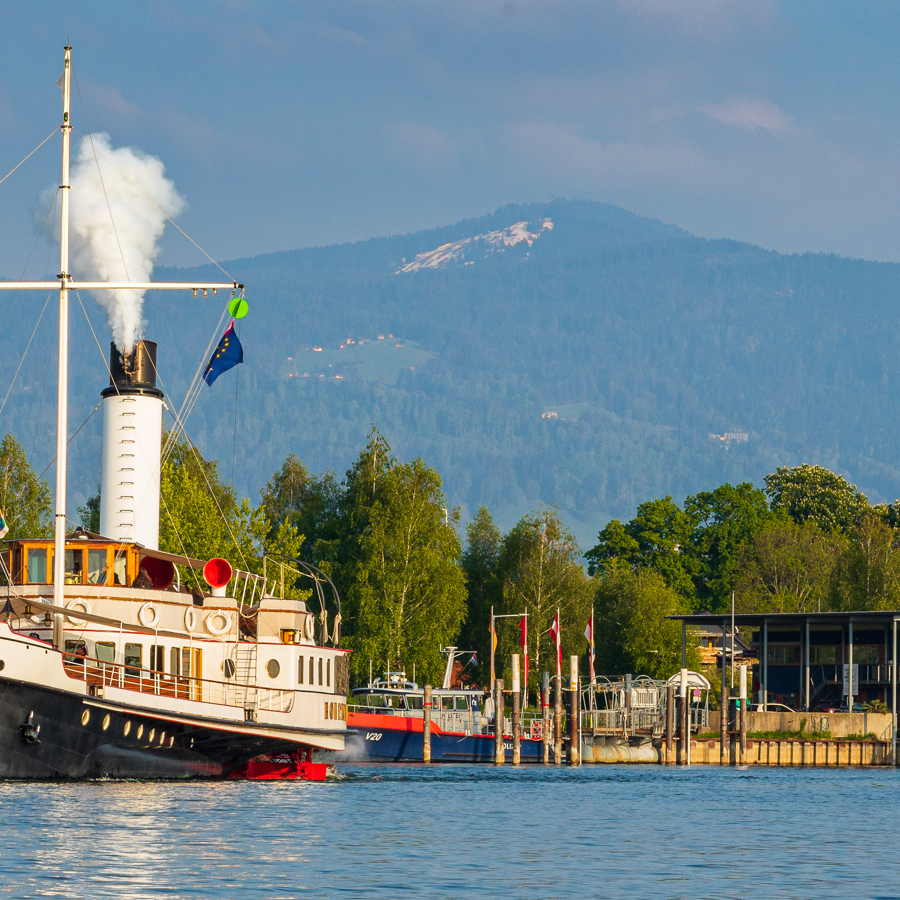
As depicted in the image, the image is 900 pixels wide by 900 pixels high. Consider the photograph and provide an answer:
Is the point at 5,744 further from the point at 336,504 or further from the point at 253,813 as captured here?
the point at 336,504

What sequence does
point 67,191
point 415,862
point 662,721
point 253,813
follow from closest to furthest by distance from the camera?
point 415,862
point 253,813
point 67,191
point 662,721

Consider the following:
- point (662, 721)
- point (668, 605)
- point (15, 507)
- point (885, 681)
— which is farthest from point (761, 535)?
point (15, 507)

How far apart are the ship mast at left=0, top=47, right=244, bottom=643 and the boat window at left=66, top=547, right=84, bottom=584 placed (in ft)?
4.70

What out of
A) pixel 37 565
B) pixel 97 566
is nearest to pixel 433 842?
pixel 97 566

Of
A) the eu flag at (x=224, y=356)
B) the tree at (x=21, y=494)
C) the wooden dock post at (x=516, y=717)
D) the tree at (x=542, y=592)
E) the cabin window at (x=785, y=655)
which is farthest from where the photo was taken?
the cabin window at (x=785, y=655)

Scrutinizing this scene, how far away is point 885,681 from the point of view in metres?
97.2

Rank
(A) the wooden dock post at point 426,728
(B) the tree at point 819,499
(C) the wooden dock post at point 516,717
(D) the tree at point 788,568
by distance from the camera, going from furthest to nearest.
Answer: (B) the tree at point 819,499 → (D) the tree at point 788,568 → (C) the wooden dock post at point 516,717 → (A) the wooden dock post at point 426,728

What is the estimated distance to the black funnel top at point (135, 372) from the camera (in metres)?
59.7

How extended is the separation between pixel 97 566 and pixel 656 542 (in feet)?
358

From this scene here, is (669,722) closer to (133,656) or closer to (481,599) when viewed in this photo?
(481,599)

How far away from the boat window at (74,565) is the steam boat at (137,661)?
0.04 meters

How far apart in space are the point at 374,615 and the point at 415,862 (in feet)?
196

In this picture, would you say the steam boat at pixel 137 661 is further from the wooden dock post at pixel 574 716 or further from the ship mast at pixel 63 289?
the wooden dock post at pixel 574 716

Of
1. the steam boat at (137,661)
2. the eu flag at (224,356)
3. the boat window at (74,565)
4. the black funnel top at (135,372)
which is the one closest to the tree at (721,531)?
the black funnel top at (135,372)
